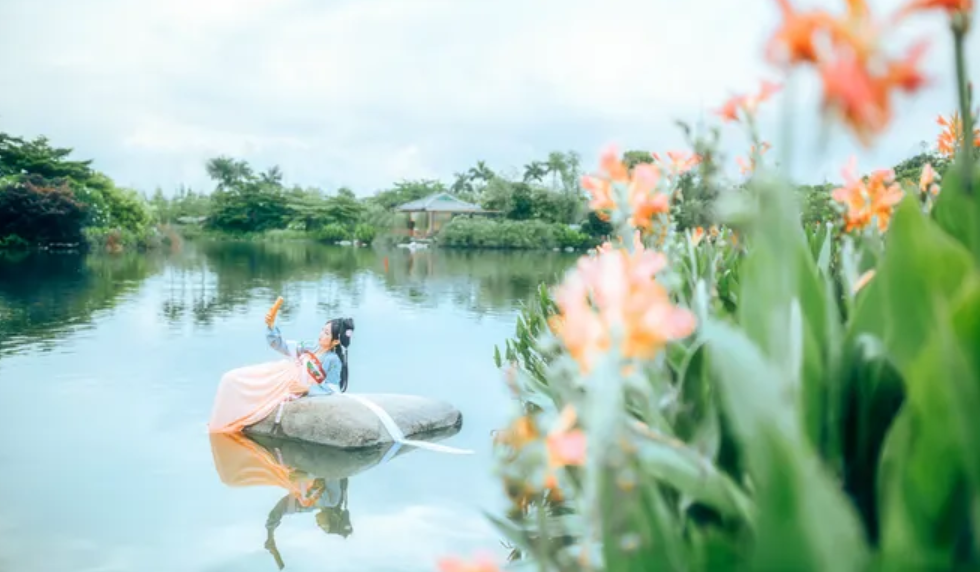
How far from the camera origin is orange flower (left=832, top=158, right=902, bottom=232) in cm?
148

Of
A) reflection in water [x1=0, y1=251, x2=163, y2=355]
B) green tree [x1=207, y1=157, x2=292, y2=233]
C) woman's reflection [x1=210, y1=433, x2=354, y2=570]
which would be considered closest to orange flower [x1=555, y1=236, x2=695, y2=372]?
woman's reflection [x1=210, y1=433, x2=354, y2=570]

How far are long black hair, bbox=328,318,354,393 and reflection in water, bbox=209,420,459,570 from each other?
2.32ft

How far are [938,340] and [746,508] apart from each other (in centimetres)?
24

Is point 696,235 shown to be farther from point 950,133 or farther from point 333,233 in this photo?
point 333,233

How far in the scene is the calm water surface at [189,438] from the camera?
4.32 m

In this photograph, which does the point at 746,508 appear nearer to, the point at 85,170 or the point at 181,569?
the point at 181,569

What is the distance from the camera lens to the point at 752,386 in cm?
59

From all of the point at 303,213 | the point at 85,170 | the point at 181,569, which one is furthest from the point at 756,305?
the point at 303,213

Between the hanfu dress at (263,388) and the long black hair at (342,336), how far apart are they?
13cm

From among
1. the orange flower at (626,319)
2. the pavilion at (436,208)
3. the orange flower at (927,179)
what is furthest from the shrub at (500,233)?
the orange flower at (626,319)

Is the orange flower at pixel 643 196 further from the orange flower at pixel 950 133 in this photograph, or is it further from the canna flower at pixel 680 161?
the orange flower at pixel 950 133

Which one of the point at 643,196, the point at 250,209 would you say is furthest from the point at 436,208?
the point at 643,196

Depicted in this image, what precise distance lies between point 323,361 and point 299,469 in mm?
1107

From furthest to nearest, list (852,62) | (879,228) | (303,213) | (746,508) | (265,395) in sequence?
(303,213) → (265,395) → (879,228) → (746,508) → (852,62)
